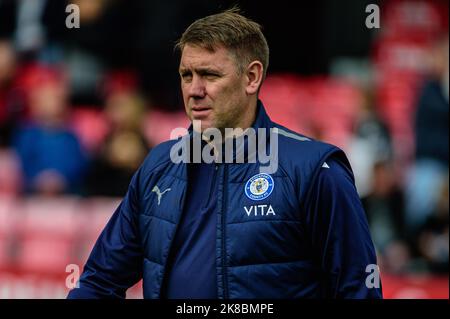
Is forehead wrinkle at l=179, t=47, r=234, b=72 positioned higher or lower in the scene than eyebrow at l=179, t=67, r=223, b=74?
higher

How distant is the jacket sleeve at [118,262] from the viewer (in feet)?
11.4

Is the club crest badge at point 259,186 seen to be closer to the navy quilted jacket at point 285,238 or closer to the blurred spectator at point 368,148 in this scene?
the navy quilted jacket at point 285,238

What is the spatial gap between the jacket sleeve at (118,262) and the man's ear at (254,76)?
59 cm

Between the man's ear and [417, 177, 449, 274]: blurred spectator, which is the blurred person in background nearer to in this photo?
[417, 177, 449, 274]: blurred spectator

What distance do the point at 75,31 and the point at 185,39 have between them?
5.40 metres

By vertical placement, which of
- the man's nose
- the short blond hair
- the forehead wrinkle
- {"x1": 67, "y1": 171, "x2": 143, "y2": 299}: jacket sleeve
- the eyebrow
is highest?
the short blond hair

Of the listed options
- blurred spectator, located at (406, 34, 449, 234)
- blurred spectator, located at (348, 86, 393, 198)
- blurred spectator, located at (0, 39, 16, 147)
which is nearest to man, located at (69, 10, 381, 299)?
blurred spectator, located at (348, 86, 393, 198)

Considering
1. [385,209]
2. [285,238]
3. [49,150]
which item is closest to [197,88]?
[285,238]

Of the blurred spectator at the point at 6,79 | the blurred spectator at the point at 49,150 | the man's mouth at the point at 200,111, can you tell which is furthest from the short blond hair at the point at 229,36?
the blurred spectator at the point at 6,79

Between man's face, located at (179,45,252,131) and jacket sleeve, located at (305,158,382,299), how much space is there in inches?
18.7

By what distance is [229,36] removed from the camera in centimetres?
337

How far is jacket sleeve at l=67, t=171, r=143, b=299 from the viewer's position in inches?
136

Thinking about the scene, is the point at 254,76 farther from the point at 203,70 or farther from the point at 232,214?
the point at 232,214
